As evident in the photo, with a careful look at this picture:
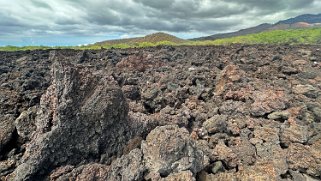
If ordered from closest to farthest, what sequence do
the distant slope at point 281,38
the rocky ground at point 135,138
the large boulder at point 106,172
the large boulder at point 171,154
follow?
the large boulder at point 106,172, the large boulder at point 171,154, the rocky ground at point 135,138, the distant slope at point 281,38

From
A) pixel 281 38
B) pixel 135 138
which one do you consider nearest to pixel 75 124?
pixel 135 138

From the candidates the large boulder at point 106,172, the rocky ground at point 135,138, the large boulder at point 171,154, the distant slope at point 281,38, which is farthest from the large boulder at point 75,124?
the distant slope at point 281,38

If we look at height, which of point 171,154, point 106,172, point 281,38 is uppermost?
point 171,154

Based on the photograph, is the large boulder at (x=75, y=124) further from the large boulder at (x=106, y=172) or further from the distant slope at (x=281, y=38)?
the distant slope at (x=281, y=38)

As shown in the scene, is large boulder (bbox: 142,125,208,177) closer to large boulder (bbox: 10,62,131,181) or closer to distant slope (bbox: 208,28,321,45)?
large boulder (bbox: 10,62,131,181)

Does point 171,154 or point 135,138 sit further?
point 135,138

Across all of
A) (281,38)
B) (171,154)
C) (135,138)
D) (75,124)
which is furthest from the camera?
(281,38)

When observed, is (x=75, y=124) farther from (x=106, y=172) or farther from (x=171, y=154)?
(x=171, y=154)

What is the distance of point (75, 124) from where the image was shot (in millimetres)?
12719

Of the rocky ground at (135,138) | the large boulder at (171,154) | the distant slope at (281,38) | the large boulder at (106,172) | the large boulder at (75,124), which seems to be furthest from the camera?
the distant slope at (281,38)

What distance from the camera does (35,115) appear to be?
558 inches

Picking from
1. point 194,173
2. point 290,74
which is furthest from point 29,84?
point 290,74

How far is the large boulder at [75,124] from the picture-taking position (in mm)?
11852

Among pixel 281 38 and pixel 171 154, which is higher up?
pixel 171 154
